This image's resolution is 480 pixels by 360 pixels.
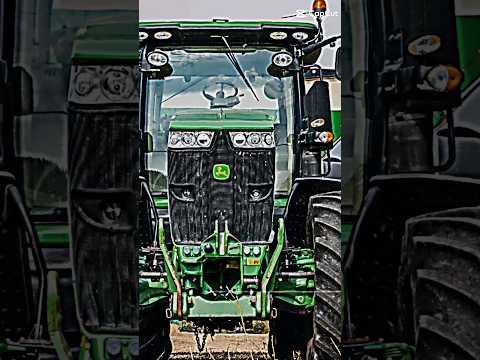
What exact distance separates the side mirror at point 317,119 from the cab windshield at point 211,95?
0.57 feet

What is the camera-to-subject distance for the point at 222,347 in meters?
4.34

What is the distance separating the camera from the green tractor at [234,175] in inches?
170

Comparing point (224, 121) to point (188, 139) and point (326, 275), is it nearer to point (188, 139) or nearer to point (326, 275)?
point (188, 139)

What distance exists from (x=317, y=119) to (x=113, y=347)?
1962 mm

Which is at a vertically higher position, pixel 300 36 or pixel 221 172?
pixel 300 36

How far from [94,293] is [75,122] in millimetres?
692

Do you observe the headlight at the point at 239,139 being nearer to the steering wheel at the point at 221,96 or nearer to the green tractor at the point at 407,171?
the steering wheel at the point at 221,96

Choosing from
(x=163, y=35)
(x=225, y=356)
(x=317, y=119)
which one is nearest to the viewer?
(x=225, y=356)

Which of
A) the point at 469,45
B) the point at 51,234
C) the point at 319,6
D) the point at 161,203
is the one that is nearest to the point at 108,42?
the point at 51,234

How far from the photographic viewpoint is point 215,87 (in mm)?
4547

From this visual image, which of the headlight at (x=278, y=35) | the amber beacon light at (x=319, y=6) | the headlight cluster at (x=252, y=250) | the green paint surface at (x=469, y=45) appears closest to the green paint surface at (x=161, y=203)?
the headlight cluster at (x=252, y=250)

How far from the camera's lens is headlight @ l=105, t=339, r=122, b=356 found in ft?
10.2

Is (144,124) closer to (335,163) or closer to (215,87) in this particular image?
(215,87)

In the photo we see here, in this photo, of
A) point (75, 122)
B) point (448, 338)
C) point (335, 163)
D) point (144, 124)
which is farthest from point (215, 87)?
point (448, 338)
